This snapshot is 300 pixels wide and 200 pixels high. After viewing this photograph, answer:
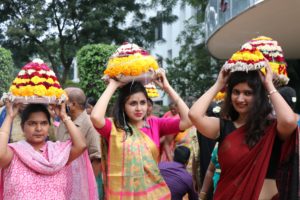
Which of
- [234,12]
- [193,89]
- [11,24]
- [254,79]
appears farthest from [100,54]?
[11,24]

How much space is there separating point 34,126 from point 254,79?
1.67 meters

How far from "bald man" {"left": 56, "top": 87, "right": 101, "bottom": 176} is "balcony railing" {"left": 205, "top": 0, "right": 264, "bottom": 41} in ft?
12.6

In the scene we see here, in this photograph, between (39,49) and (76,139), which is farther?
(39,49)

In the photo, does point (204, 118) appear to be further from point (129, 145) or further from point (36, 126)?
point (36, 126)

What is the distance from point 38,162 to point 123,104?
0.81 m

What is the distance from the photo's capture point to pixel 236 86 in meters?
3.53

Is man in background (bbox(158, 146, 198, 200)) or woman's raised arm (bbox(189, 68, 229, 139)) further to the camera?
man in background (bbox(158, 146, 198, 200))

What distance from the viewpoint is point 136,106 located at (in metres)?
3.99

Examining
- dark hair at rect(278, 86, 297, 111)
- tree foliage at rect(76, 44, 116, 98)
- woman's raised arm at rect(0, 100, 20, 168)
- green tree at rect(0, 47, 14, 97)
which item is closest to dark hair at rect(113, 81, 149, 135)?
woman's raised arm at rect(0, 100, 20, 168)

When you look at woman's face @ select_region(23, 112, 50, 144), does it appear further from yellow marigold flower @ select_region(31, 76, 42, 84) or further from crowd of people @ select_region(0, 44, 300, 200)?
yellow marigold flower @ select_region(31, 76, 42, 84)

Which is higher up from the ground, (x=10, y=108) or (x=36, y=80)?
(x=36, y=80)


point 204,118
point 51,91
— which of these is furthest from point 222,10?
point 51,91

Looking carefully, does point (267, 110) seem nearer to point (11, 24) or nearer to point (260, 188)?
point (260, 188)

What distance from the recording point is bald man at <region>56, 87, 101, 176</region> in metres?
5.41
